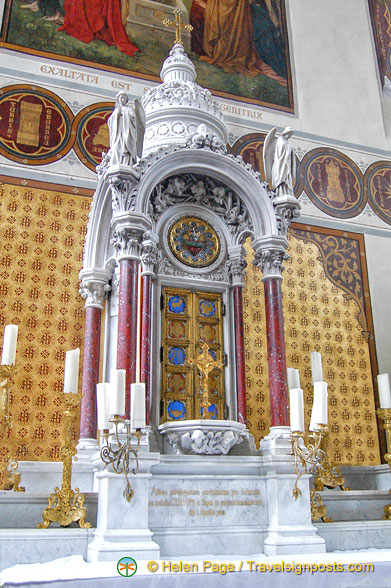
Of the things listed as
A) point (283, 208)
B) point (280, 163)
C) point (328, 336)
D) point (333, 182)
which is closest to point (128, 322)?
point (283, 208)

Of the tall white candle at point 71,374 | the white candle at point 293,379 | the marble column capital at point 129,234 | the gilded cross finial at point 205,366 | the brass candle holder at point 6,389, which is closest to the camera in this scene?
the tall white candle at point 71,374

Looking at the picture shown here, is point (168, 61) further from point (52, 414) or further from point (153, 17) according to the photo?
point (52, 414)

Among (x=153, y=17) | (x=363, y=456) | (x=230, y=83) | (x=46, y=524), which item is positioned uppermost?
(x=153, y=17)

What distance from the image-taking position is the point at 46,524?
560cm

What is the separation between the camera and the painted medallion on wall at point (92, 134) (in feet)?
32.0

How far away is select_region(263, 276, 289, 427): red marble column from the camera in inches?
258

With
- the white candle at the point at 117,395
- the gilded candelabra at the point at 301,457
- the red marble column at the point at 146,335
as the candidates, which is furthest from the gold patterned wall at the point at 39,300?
the gilded candelabra at the point at 301,457

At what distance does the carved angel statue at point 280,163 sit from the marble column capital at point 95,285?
8.21 ft

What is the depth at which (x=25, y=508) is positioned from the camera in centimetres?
584

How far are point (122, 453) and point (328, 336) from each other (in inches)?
226

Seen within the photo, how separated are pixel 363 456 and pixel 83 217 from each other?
19.3ft

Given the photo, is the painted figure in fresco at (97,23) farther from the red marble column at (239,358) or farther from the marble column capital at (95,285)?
the red marble column at (239,358)

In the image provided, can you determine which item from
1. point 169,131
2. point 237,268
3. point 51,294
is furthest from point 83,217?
point 237,268

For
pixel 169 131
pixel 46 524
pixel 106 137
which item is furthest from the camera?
pixel 106 137
